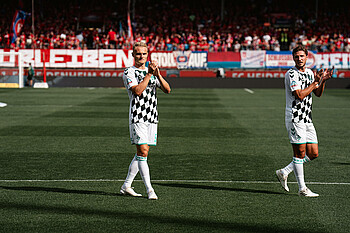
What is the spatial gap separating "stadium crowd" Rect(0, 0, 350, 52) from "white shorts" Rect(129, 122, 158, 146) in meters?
33.6

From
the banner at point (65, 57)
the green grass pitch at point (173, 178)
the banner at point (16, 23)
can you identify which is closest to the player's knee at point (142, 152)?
the green grass pitch at point (173, 178)

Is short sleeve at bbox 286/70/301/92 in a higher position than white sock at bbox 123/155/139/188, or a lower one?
higher

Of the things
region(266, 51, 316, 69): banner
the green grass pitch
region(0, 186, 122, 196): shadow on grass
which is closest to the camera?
the green grass pitch

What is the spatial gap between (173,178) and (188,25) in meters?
40.3

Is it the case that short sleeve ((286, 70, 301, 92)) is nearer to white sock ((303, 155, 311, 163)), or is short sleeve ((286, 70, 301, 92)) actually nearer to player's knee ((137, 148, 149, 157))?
white sock ((303, 155, 311, 163))

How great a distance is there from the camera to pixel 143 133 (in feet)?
22.2

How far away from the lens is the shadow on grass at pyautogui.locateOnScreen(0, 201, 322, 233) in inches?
228

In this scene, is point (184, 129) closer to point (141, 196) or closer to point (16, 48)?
point (141, 196)

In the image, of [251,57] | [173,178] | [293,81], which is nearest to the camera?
[293,81]

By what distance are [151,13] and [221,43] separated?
9748 millimetres

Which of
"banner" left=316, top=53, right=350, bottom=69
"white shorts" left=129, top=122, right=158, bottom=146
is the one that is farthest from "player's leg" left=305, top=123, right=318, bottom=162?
"banner" left=316, top=53, right=350, bottom=69

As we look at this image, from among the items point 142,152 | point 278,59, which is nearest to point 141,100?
point 142,152

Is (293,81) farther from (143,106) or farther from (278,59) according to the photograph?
(278,59)

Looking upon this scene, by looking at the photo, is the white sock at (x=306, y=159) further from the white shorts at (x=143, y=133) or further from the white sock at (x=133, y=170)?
the white sock at (x=133, y=170)
